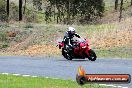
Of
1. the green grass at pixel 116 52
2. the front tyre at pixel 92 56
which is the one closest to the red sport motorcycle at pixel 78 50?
the front tyre at pixel 92 56

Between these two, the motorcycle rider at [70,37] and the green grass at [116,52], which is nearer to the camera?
the motorcycle rider at [70,37]

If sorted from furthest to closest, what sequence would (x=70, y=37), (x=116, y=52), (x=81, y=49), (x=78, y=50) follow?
(x=116, y=52)
(x=70, y=37)
(x=78, y=50)
(x=81, y=49)

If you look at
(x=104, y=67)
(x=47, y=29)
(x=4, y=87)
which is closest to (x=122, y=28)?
(x=47, y=29)

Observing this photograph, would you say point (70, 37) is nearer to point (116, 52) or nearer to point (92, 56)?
point (92, 56)

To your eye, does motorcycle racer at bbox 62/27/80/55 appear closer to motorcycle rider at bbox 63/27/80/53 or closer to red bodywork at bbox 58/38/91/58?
motorcycle rider at bbox 63/27/80/53

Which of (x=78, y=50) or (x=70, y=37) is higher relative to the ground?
(x=70, y=37)

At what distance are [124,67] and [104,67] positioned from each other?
0.80 metres

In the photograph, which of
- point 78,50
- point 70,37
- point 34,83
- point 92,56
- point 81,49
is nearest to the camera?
point 34,83

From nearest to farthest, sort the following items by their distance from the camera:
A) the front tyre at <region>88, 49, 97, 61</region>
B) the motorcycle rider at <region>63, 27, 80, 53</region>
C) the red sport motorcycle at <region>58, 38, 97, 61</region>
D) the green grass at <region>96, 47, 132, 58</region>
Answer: the front tyre at <region>88, 49, 97, 61</region>
the red sport motorcycle at <region>58, 38, 97, 61</region>
the motorcycle rider at <region>63, 27, 80, 53</region>
the green grass at <region>96, 47, 132, 58</region>

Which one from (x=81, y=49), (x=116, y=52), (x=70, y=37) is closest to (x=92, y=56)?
(x=81, y=49)

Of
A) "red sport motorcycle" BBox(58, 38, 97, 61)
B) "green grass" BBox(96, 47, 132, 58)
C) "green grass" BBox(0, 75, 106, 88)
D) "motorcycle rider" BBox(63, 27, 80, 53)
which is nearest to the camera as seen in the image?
"green grass" BBox(0, 75, 106, 88)

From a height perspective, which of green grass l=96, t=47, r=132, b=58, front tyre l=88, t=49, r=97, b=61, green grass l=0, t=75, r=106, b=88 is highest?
green grass l=0, t=75, r=106, b=88

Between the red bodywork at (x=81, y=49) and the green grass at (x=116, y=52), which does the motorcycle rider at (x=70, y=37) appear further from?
the green grass at (x=116, y=52)

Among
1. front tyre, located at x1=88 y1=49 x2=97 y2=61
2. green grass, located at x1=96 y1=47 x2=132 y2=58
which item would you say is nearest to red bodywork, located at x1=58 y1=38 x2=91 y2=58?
front tyre, located at x1=88 y1=49 x2=97 y2=61
